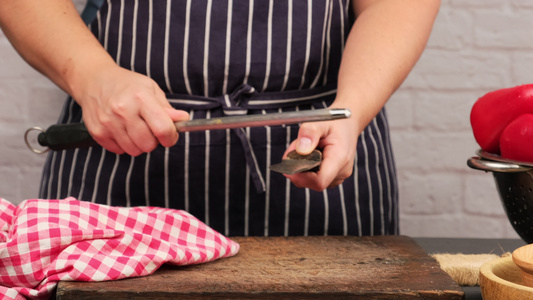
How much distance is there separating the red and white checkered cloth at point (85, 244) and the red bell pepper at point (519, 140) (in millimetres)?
309

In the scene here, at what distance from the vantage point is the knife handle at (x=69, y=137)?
35.5 inches

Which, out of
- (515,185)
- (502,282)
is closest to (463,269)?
(515,185)

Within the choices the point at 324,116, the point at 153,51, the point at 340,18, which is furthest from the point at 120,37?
the point at 324,116

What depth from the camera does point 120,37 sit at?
1.01 meters

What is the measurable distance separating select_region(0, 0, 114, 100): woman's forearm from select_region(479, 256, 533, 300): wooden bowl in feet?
1.77

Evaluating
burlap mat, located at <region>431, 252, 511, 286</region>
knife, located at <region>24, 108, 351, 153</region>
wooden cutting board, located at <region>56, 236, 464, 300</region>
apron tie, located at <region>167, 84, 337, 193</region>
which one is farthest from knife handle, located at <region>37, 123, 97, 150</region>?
burlap mat, located at <region>431, 252, 511, 286</region>

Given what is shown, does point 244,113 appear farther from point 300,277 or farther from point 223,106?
point 300,277

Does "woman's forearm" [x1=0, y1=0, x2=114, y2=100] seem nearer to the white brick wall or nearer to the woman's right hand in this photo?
the woman's right hand

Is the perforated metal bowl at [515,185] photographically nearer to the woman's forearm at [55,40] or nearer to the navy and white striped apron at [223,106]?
the navy and white striped apron at [223,106]

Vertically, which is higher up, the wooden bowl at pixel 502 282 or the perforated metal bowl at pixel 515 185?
the perforated metal bowl at pixel 515 185

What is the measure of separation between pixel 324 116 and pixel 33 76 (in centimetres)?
91

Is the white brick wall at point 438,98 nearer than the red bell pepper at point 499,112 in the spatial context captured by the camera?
No

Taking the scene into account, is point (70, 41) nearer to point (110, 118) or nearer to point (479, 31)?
point (110, 118)

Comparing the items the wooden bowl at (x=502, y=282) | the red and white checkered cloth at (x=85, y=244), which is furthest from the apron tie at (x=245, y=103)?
the wooden bowl at (x=502, y=282)
